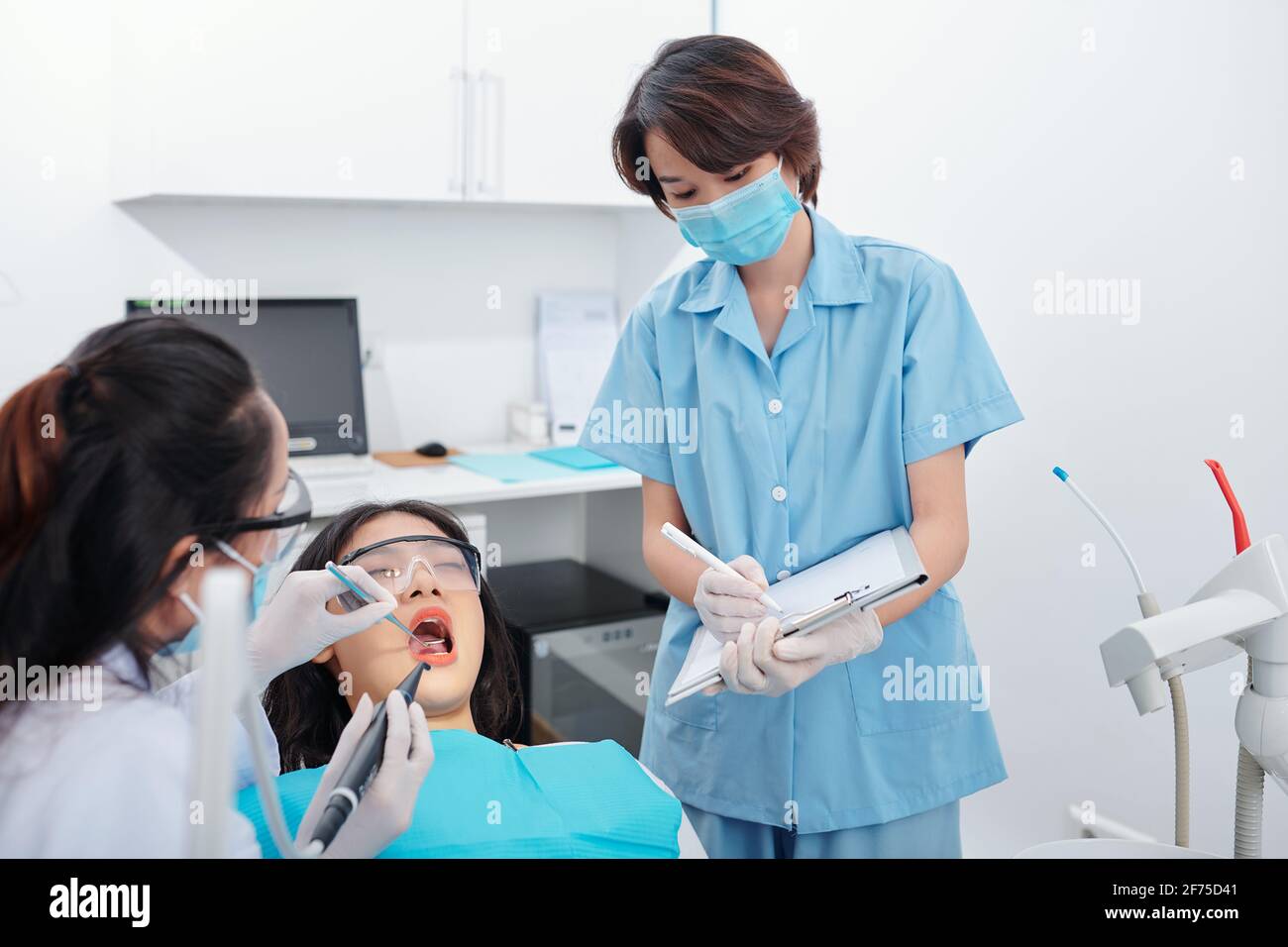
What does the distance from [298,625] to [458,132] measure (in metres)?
1.78

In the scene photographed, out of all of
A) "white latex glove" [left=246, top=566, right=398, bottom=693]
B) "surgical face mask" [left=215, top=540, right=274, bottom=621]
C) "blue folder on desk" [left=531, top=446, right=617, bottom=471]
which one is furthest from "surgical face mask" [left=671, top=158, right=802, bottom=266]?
"blue folder on desk" [left=531, top=446, right=617, bottom=471]

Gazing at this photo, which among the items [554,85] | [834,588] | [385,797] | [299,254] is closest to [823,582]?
[834,588]

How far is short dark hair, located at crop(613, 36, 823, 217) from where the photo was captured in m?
1.31

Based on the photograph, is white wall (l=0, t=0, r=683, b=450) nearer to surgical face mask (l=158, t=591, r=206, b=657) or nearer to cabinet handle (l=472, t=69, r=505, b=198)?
cabinet handle (l=472, t=69, r=505, b=198)

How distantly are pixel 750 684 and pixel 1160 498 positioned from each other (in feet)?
3.83

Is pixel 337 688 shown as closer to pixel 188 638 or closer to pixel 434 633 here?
pixel 434 633

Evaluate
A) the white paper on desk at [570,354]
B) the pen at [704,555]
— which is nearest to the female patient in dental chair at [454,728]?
the pen at [704,555]

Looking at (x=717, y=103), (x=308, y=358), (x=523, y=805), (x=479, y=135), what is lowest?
(x=523, y=805)

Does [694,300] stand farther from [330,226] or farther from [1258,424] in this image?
[330,226]

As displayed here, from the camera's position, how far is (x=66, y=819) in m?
0.73

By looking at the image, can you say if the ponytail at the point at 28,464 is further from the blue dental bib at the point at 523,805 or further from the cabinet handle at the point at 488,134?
the cabinet handle at the point at 488,134

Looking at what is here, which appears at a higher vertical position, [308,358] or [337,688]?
[308,358]

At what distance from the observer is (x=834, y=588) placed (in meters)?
1.21
